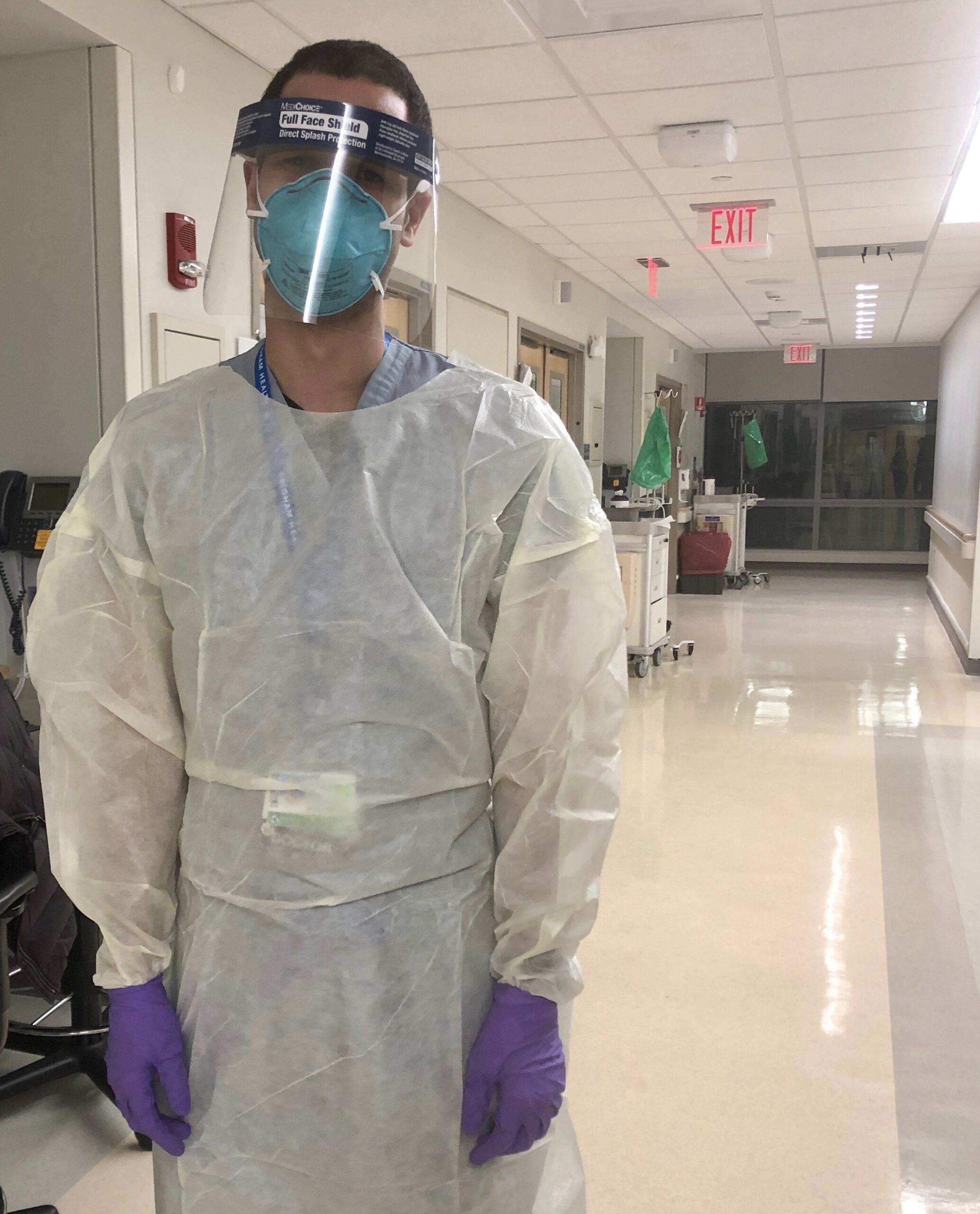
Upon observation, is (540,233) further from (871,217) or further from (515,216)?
(871,217)

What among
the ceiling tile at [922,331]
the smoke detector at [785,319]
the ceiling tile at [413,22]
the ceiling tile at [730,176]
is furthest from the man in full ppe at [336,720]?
the ceiling tile at [922,331]

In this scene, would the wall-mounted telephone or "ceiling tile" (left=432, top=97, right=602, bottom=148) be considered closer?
the wall-mounted telephone

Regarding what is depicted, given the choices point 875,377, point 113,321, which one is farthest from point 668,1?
point 875,377

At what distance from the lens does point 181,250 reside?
3.08 metres

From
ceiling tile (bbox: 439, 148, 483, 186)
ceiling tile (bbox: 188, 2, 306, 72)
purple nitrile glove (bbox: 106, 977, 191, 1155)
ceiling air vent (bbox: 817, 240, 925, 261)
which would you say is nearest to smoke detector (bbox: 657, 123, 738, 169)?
ceiling tile (bbox: 439, 148, 483, 186)

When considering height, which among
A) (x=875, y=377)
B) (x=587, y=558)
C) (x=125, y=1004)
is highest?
(x=875, y=377)

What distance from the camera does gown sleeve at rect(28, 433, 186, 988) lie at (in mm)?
1093

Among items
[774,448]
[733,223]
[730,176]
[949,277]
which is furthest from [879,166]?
[774,448]

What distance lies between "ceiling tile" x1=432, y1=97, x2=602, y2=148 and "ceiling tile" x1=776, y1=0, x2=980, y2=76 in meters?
0.83

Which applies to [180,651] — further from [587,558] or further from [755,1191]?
[755,1191]

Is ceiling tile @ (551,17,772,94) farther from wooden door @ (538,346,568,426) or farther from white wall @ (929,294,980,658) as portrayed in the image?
white wall @ (929,294,980,658)

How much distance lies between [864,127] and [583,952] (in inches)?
130

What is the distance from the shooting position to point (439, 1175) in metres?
1.08

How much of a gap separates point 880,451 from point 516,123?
9.53 metres
